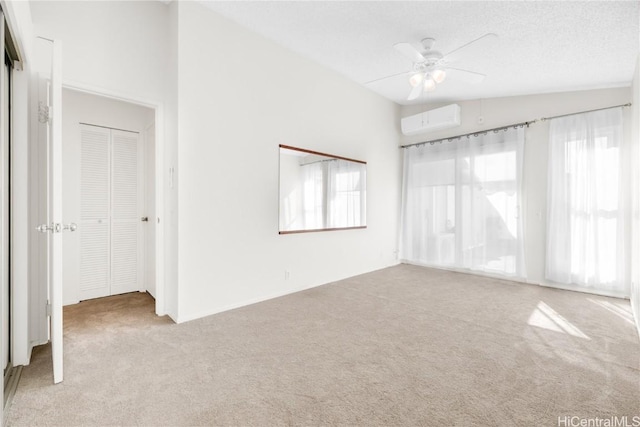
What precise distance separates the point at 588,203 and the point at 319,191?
3403mm

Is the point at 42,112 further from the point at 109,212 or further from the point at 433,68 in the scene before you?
the point at 433,68

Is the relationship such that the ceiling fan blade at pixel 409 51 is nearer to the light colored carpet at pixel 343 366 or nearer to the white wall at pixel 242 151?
the white wall at pixel 242 151

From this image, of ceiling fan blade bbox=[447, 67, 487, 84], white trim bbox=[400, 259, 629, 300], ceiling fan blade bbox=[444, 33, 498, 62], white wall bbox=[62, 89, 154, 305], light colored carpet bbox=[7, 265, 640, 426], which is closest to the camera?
light colored carpet bbox=[7, 265, 640, 426]

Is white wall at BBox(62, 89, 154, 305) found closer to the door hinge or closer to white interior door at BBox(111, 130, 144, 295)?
white interior door at BBox(111, 130, 144, 295)

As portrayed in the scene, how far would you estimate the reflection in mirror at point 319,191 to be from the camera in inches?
145

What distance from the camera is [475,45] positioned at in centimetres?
258

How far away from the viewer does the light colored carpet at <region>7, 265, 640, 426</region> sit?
5.16 feet

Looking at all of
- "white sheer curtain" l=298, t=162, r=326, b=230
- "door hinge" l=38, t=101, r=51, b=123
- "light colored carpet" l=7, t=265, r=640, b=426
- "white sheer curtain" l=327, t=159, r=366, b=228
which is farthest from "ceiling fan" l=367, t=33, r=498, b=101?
"door hinge" l=38, t=101, r=51, b=123

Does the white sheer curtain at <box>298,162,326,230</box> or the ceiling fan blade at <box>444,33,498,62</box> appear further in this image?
the white sheer curtain at <box>298,162,326,230</box>

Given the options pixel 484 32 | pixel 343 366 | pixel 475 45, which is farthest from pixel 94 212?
pixel 484 32

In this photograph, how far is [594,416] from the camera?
60.8 inches

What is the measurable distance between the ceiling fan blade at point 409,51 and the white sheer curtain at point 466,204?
2.41 metres

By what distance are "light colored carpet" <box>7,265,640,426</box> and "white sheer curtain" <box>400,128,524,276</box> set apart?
1285 millimetres

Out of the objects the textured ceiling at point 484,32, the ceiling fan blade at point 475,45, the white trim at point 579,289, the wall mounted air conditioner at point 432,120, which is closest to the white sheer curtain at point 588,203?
the white trim at point 579,289
